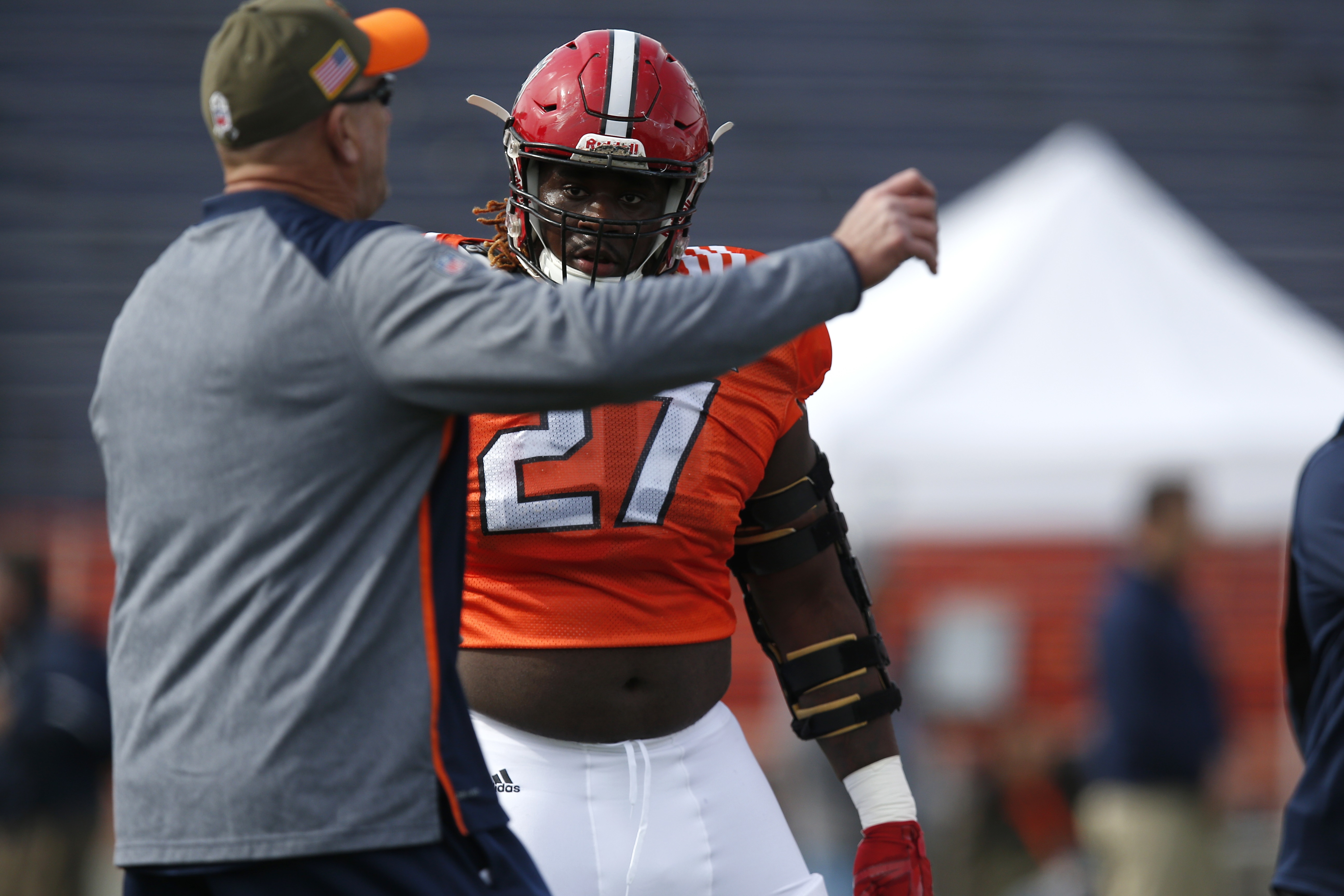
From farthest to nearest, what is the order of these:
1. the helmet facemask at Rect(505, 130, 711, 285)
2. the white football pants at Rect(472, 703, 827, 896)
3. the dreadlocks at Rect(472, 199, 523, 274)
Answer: the dreadlocks at Rect(472, 199, 523, 274)
the helmet facemask at Rect(505, 130, 711, 285)
the white football pants at Rect(472, 703, 827, 896)

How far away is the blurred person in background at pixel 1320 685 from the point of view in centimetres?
293

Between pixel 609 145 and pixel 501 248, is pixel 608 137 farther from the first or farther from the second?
pixel 501 248

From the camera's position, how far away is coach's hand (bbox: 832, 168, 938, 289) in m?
1.68

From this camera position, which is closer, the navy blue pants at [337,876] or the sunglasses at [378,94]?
the navy blue pants at [337,876]

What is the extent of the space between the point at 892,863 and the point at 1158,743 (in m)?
2.98

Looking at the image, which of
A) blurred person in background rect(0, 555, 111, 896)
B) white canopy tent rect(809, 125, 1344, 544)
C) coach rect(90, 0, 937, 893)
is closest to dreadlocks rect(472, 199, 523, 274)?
coach rect(90, 0, 937, 893)

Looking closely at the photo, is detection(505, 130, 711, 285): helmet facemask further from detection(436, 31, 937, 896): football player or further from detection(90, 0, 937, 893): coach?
A: detection(90, 0, 937, 893): coach

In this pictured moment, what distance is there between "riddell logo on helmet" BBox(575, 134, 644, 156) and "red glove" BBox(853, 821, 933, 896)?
113cm

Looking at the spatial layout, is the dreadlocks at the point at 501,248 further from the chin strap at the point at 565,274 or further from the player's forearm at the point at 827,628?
the player's forearm at the point at 827,628

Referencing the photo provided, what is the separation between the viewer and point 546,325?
1570 millimetres

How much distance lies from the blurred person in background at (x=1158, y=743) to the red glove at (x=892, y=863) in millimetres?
2896

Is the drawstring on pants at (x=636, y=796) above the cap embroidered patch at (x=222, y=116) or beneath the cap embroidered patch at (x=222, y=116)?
beneath

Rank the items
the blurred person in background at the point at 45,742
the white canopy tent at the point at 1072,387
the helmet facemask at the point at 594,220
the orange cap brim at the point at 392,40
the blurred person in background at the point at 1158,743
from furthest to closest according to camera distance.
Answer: the white canopy tent at the point at 1072,387 → the blurred person in background at the point at 45,742 → the blurred person in background at the point at 1158,743 → the helmet facemask at the point at 594,220 → the orange cap brim at the point at 392,40

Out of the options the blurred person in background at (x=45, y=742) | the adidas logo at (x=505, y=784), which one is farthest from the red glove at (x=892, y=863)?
the blurred person in background at (x=45, y=742)
